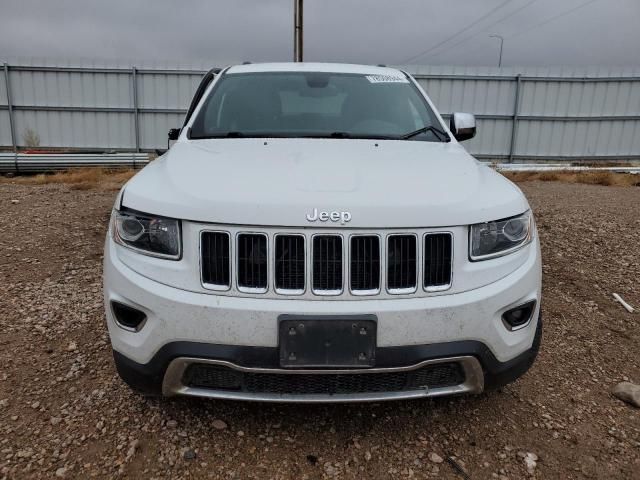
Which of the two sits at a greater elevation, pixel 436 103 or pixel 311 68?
pixel 311 68

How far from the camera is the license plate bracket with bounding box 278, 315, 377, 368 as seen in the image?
1.71 meters

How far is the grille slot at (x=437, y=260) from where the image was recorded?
5.88 ft

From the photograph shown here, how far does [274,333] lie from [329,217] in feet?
1.47

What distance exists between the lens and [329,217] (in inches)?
68.7

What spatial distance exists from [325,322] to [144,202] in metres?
0.83

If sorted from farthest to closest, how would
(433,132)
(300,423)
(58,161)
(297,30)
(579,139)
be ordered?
(579,139), (297,30), (58,161), (433,132), (300,423)

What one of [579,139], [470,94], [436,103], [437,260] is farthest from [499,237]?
[579,139]

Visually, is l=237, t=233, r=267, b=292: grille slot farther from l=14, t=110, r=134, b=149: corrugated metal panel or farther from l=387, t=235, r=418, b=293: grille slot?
l=14, t=110, r=134, b=149: corrugated metal panel

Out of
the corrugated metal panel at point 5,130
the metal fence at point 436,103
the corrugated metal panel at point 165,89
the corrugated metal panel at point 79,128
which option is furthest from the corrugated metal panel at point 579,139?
the corrugated metal panel at point 5,130

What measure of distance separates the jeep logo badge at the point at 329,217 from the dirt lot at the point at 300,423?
962 mm

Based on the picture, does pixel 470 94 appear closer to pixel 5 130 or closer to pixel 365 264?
pixel 5 130

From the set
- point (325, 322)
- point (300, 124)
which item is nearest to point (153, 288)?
point (325, 322)

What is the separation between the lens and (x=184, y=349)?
1.76 meters

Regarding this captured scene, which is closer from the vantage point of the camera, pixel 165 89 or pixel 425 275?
pixel 425 275
